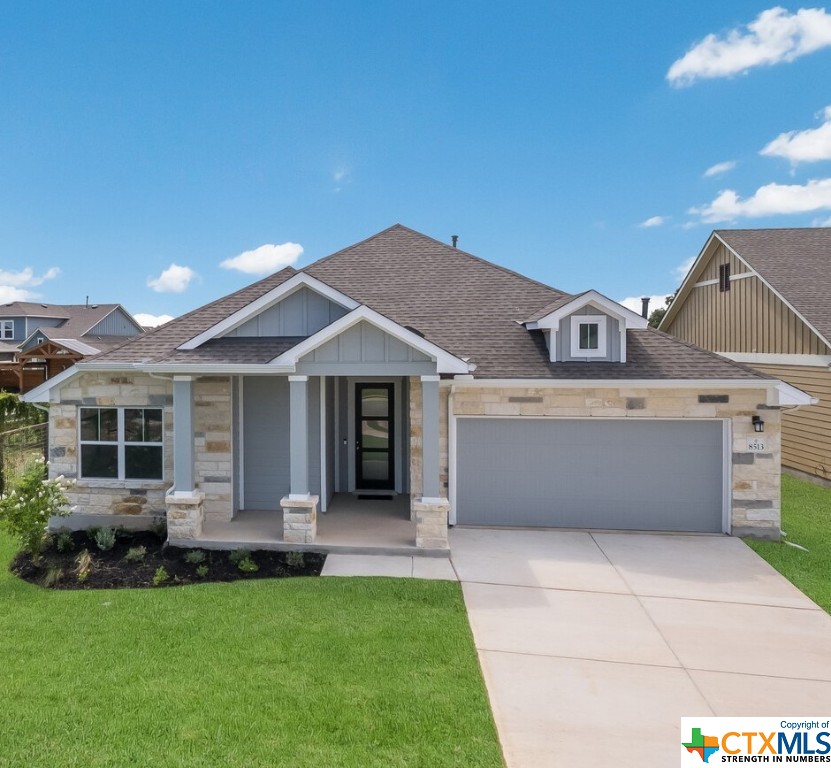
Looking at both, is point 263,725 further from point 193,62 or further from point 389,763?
point 193,62

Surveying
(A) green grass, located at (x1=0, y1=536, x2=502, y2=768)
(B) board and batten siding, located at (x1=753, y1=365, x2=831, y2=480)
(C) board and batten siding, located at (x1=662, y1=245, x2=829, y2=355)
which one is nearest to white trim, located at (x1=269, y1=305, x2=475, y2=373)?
(A) green grass, located at (x1=0, y1=536, x2=502, y2=768)

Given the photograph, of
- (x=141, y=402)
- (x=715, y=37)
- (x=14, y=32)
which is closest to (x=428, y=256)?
(x=141, y=402)

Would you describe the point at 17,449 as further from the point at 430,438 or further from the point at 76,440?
the point at 430,438

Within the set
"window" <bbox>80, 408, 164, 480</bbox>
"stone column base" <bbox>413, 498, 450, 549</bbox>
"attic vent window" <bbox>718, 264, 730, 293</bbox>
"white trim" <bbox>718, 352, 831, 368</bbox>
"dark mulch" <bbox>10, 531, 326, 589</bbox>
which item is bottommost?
"dark mulch" <bbox>10, 531, 326, 589</bbox>

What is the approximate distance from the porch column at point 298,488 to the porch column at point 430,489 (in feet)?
5.44

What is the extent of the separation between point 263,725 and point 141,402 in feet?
22.0

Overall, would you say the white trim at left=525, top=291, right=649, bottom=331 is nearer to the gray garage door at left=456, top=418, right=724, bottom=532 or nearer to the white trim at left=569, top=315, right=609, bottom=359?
the white trim at left=569, top=315, right=609, bottom=359

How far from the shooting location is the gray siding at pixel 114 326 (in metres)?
39.0

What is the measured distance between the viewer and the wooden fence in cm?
987

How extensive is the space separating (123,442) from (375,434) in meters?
4.64

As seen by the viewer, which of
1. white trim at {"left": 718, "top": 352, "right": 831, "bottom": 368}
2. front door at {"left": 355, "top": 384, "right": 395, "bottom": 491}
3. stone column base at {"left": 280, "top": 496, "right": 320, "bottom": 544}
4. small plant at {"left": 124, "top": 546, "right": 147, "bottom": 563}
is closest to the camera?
small plant at {"left": 124, "top": 546, "right": 147, "bottom": 563}

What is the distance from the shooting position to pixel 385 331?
756 cm

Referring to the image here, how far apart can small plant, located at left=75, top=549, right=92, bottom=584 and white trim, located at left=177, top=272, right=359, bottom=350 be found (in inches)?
132

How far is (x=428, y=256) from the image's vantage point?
1248 centimetres
